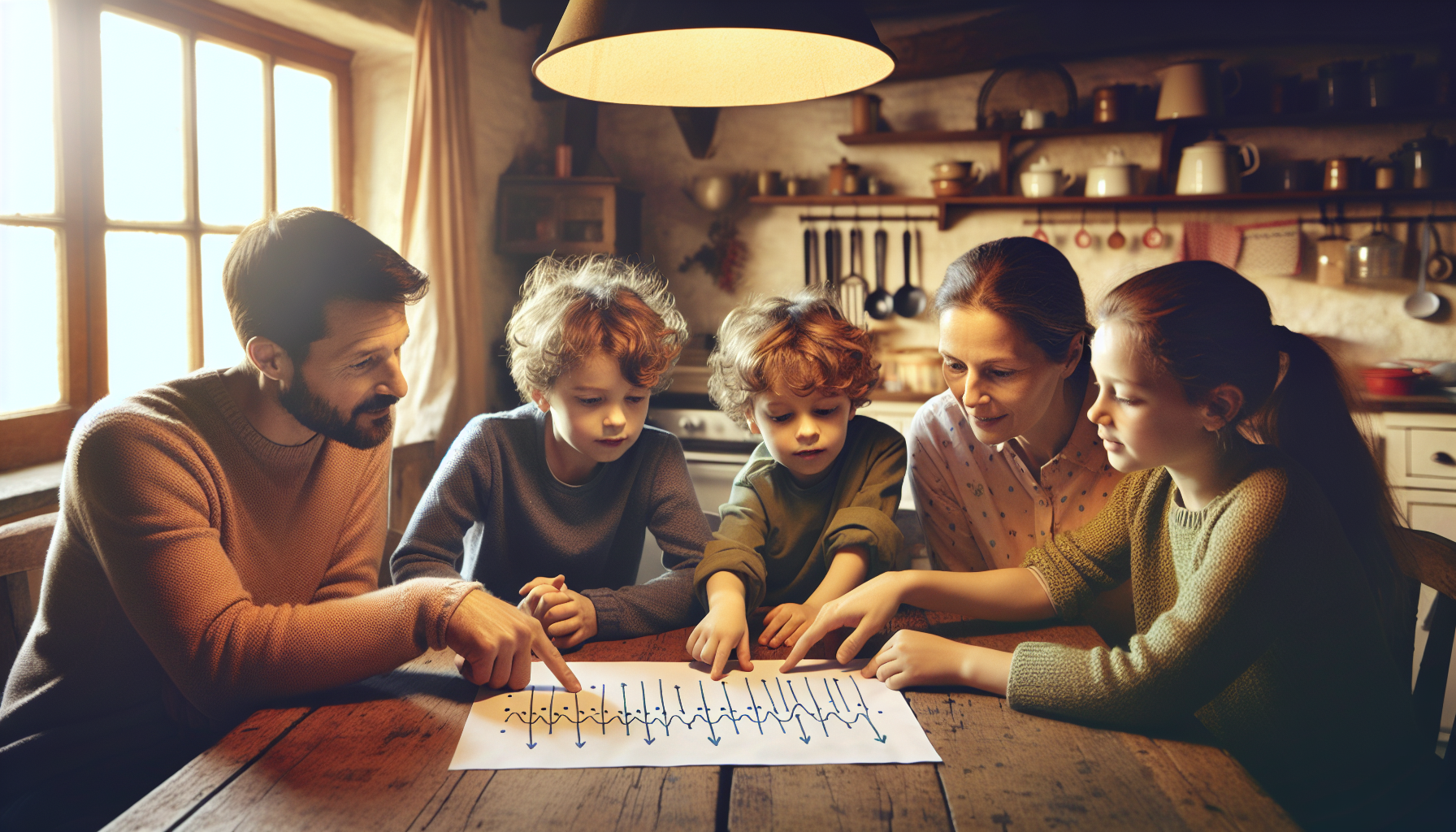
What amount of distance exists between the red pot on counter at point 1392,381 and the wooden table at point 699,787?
2.63 m

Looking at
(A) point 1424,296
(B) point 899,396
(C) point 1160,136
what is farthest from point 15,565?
(A) point 1424,296

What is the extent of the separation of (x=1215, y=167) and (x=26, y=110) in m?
3.36

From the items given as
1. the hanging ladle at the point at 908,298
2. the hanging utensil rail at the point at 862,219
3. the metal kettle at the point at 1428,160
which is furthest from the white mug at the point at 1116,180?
the metal kettle at the point at 1428,160

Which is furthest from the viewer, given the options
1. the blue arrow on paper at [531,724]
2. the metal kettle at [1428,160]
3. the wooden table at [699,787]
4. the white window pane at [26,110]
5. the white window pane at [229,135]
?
the metal kettle at [1428,160]

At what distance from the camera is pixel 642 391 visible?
125cm

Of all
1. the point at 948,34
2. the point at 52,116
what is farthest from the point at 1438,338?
the point at 52,116

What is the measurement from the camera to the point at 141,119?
82.6 inches

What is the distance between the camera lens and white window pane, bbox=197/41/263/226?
2271mm

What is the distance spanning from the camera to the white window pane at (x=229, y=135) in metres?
2.27

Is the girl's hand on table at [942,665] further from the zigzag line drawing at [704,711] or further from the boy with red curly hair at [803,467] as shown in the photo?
the boy with red curly hair at [803,467]

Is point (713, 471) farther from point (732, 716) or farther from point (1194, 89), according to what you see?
point (732, 716)

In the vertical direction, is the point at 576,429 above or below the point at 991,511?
above

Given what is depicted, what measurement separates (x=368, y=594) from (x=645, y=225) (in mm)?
3125

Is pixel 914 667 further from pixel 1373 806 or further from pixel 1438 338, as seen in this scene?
pixel 1438 338
